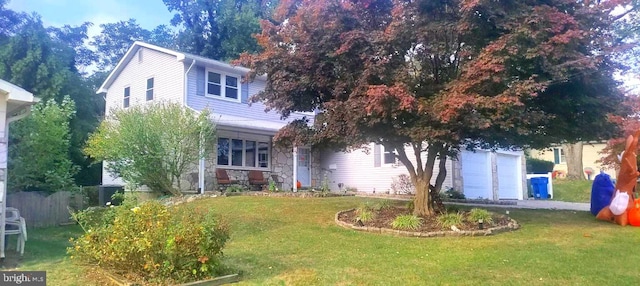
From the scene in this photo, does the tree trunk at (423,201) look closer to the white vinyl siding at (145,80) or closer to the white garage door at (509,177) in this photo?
the white vinyl siding at (145,80)

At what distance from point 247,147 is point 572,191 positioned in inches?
653

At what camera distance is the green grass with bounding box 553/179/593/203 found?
2418 centimetres

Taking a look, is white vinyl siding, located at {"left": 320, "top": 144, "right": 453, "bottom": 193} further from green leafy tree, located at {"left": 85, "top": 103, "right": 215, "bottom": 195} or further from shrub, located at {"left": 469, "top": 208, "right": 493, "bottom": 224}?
shrub, located at {"left": 469, "top": 208, "right": 493, "bottom": 224}

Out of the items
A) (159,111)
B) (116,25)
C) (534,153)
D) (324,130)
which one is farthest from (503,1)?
(116,25)

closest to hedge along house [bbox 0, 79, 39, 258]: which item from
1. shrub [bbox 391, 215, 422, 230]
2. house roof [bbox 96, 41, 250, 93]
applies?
shrub [bbox 391, 215, 422, 230]

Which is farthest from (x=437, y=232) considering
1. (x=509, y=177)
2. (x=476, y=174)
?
(x=509, y=177)

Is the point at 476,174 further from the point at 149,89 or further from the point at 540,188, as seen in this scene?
the point at 149,89

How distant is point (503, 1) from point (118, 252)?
7.84 metres

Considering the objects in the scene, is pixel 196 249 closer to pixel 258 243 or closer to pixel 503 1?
pixel 258 243

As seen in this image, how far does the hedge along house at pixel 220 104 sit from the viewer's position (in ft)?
61.3

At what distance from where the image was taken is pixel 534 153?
38.5 meters

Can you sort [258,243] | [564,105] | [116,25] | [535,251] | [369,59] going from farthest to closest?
[116,25]
[564,105]
[369,59]
[258,243]
[535,251]

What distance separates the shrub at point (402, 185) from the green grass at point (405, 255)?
6.41 m

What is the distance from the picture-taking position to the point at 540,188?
24094mm
